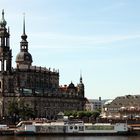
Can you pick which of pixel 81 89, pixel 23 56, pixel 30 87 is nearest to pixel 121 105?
pixel 81 89

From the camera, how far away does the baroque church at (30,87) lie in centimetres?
14475

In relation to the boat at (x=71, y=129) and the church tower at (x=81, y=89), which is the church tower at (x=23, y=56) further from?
the boat at (x=71, y=129)

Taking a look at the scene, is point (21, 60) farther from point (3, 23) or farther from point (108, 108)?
point (108, 108)

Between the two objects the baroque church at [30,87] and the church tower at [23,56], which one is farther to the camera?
the church tower at [23,56]

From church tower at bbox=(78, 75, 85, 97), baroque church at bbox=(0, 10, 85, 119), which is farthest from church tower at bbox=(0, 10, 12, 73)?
church tower at bbox=(78, 75, 85, 97)

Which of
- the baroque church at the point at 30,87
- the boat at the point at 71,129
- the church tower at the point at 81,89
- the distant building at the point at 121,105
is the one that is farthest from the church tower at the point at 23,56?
the boat at the point at 71,129

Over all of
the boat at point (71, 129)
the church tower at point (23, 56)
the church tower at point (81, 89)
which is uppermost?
the church tower at point (23, 56)

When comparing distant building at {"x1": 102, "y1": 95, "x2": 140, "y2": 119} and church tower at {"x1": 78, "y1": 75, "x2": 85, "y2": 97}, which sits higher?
church tower at {"x1": 78, "y1": 75, "x2": 85, "y2": 97}

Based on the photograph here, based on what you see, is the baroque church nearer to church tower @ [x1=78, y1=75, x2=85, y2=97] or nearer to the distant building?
church tower @ [x1=78, y1=75, x2=85, y2=97]

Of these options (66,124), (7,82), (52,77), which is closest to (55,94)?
(52,77)

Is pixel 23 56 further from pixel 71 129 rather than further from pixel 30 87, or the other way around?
pixel 71 129

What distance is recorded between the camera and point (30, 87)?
15625 cm

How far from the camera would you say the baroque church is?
475 ft

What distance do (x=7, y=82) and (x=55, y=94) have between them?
18.3 meters
